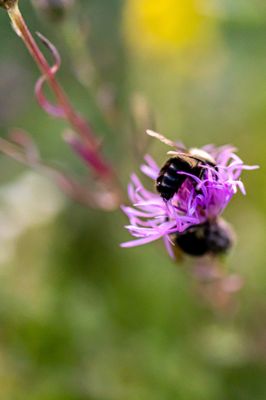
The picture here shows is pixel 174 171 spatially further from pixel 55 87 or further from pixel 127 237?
pixel 127 237

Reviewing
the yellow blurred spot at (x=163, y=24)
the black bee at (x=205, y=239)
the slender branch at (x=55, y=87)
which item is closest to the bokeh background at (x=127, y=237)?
the yellow blurred spot at (x=163, y=24)

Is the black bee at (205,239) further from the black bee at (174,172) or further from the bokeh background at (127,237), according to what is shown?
the bokeh background at (127,237)

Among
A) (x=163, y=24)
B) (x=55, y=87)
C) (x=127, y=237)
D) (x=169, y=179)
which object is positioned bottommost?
(x=169, y=179)

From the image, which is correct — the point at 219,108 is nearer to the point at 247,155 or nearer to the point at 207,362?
the point at 247,155

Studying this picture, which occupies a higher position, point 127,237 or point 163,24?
point 163,24

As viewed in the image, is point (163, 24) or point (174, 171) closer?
point (174, 171)

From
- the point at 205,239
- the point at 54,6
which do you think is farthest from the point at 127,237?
the point at 205,239
